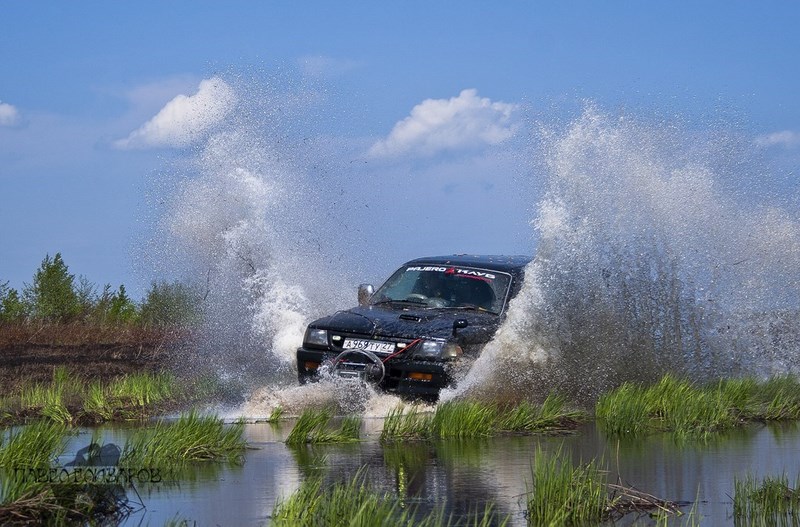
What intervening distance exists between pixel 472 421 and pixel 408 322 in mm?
2589

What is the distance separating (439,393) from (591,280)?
153 inches

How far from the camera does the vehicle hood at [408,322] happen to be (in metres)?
13.9

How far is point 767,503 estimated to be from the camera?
7.55m

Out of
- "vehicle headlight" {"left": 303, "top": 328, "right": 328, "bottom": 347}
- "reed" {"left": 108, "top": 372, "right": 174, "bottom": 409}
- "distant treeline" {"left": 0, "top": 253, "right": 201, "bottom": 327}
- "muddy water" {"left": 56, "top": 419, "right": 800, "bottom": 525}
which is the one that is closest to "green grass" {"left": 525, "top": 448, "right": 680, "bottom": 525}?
"muddy water" {"left": 56, "top": 419, "right": 800, "bottom": 525}

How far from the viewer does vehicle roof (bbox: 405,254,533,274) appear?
51.3ft

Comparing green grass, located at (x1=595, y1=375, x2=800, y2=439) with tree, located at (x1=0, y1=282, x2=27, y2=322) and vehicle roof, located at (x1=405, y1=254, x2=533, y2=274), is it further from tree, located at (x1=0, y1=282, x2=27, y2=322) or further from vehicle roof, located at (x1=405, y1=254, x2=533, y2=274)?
tree, located at (x1=0, y1=282, x2=27, y2=322)

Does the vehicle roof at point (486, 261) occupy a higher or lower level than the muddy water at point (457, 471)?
higher

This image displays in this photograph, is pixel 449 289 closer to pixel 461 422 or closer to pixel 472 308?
pixel 472 308

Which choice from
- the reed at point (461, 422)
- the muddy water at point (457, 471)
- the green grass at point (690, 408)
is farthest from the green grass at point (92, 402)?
the green grass at point (690, 408)

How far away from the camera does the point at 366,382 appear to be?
45.1 ft

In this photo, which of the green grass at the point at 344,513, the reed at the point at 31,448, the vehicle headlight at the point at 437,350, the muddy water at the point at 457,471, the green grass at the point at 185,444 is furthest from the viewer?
the vehicle headlight at the point at 437,350

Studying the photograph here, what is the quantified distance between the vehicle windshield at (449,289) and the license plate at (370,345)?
53.9 inches

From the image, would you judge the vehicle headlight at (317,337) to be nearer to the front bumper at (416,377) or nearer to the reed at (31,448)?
the front bumper at (416,377)

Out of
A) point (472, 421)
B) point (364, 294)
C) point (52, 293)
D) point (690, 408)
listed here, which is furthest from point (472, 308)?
point (52, 293)
